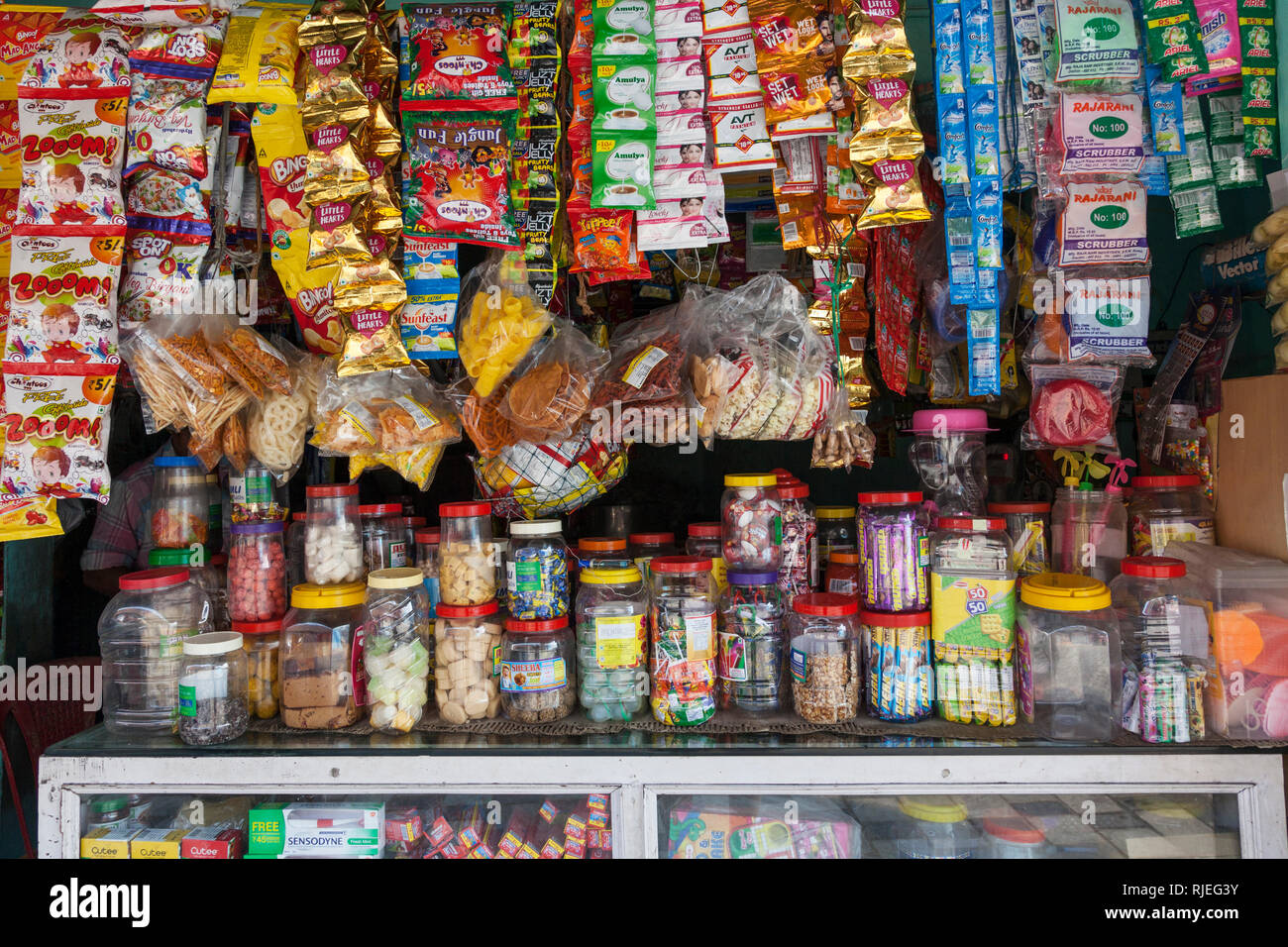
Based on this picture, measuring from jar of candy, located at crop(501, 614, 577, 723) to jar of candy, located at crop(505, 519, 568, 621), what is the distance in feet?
0.09

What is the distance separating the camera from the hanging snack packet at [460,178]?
2.04 m

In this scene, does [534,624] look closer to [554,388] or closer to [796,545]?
[554,388]

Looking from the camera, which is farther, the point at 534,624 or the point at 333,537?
the point at 333,537

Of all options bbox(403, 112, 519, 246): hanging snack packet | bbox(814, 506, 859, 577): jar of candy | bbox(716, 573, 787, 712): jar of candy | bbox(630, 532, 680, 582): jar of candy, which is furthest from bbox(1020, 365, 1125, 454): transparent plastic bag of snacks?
bbox(403, 112, 519, 246): hanging snack packet

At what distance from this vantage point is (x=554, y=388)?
200 cm

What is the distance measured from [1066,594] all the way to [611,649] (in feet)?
3.47

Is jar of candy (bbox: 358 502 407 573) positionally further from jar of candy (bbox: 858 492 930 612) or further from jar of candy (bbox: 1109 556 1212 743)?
jar of candy (bbox: 1109 556 1212 743)

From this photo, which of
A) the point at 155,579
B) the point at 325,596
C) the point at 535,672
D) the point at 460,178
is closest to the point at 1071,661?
the point at 535,672

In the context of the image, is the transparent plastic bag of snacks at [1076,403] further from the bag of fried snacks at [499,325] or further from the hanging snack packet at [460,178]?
the hanging snack packet at [460,178]

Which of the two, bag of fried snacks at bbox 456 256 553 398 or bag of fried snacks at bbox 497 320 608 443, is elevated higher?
bag of fried snacks at bbox 456 256 553 398

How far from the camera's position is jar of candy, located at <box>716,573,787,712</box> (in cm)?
199
